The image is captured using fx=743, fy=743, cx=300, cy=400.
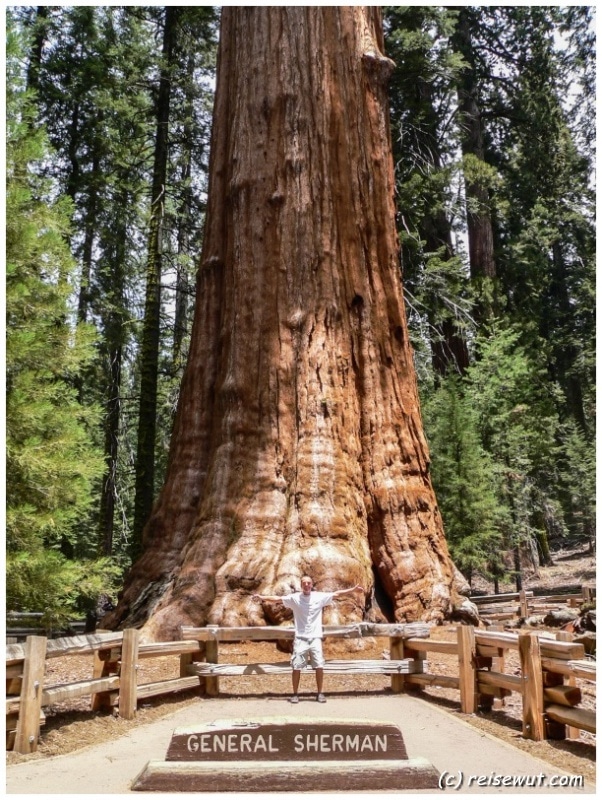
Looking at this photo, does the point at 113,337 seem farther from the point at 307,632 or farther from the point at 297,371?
the point at 307,632

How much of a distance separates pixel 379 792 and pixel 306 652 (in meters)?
2.95

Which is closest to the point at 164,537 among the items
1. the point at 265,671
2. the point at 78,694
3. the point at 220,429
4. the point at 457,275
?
the point at 220,429

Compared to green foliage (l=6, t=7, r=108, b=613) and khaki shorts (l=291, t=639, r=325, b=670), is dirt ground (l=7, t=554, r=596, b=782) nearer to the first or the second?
khaki shorts (l=291, t=639, r=325, b=670)

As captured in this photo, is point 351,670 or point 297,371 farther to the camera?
point 297,371

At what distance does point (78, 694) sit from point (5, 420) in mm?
2918

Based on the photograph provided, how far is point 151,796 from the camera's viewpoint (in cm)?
449

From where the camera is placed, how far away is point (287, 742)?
195 inches

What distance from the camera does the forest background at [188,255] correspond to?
8.55 m

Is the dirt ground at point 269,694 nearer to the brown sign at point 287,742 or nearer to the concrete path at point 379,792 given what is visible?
the concrete path at point 379,792

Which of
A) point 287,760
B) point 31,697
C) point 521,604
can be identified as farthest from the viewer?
point 521,604

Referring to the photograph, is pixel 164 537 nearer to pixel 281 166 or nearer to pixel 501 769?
pixel 281 166

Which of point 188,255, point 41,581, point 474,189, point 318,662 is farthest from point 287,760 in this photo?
point 474,189

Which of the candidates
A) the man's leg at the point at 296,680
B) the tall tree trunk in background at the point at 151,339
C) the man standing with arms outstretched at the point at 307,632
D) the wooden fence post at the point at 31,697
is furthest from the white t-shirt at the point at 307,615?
the tall tree trunk in background at the point at 151,339

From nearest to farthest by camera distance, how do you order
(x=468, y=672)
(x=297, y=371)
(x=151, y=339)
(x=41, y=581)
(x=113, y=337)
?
(x=468, y=672) < (x=41, y=581) < (x=297, y=371) < (x=151, y=339) < (x=113, y=337)
